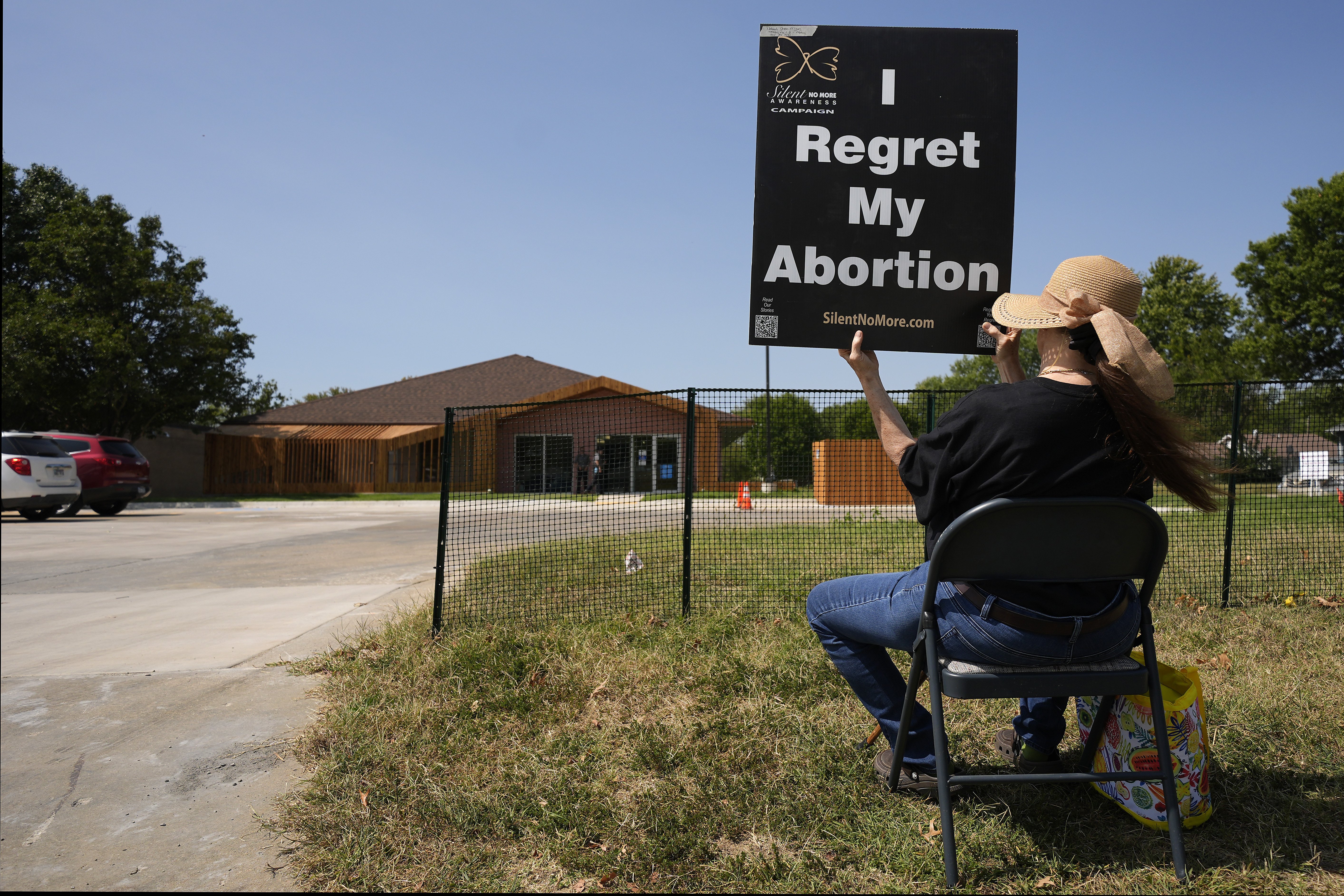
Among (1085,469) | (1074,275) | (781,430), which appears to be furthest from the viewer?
(781,430)

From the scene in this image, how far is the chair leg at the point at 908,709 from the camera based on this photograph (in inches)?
90.5

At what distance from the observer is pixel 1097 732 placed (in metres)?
2.57

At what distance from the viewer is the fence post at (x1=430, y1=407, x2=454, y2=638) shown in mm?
4645

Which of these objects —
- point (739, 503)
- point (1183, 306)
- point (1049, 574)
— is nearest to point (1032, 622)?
point (1049, 574)

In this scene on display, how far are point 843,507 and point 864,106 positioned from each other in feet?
11.5

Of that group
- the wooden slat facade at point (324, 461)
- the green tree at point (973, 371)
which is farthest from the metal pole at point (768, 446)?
the green tree at point (973, 371)

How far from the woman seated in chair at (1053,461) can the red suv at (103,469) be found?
18819 mm

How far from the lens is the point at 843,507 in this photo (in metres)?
6.09

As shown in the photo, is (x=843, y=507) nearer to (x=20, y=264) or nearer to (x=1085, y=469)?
(x=1085, y=469)

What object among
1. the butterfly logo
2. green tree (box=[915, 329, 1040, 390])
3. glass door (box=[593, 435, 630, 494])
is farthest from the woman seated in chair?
green tree (box=[915, 329, 1040, 390])

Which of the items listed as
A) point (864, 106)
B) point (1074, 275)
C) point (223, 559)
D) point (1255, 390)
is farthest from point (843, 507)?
point (223, 559)

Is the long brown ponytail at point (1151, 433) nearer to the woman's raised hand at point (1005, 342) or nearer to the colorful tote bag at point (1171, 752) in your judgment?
the woman's raised hand at point (1005, 342)

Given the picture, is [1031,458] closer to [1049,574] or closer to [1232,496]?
[1049,574]

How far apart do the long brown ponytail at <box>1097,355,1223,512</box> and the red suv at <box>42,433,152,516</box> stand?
63.1 ft
